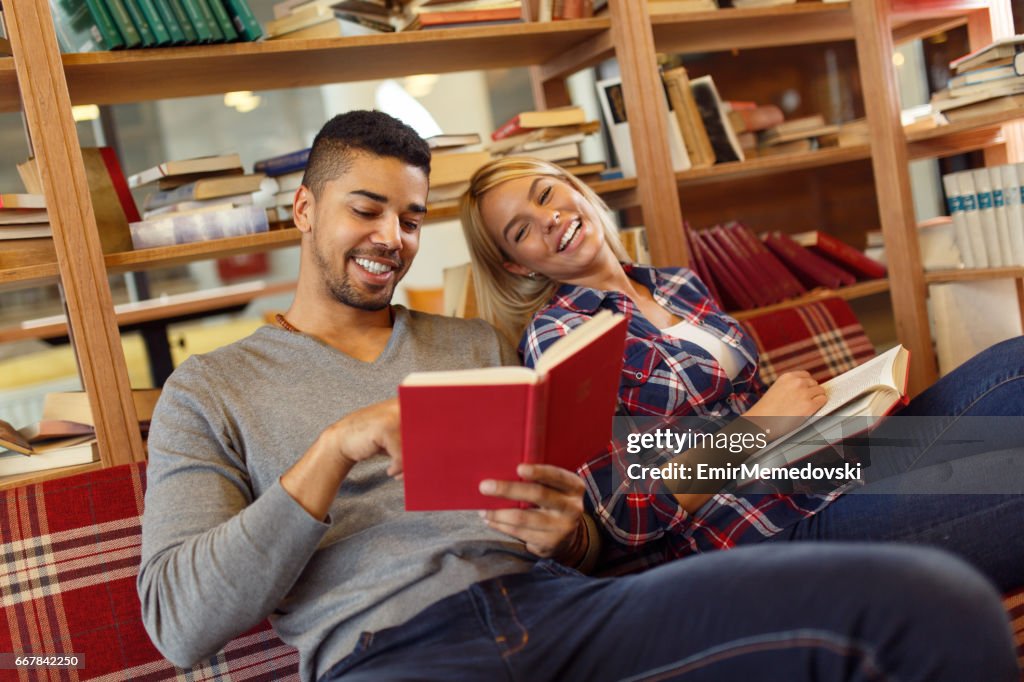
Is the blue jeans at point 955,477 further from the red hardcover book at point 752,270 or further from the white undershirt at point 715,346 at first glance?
the red hardcover book at point 752,270

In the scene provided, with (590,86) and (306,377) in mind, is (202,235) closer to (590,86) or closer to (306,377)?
(306,377)

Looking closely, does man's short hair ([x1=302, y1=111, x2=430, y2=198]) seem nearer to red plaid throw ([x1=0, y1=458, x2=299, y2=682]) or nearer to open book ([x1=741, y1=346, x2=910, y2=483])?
red plaid throw ([x1=0, y1=458, x2=299, y2=682])

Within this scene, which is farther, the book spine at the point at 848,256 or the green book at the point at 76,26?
the book spine at the point at 848,256

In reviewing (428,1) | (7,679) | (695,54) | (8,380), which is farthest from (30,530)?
(8,380)

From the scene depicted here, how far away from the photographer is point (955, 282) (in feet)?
7.76

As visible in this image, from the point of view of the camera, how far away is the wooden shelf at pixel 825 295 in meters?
2.32

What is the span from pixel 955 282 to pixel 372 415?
182cm

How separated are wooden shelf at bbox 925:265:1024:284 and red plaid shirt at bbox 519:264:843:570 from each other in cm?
80

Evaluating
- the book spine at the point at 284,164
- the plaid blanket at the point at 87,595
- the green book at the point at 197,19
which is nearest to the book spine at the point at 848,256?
the plaid blanket at the point at 87,595

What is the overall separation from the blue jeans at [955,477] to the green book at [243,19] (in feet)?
4.41

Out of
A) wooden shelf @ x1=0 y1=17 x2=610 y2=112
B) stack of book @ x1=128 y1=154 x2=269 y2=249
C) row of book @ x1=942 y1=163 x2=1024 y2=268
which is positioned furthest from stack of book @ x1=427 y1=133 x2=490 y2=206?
row of book @ x1=942 y1=163 x2=1024 y2=268

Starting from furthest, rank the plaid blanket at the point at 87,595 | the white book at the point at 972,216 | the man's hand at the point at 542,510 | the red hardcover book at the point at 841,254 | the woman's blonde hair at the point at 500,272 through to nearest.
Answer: the red hardcover book at the point at 841,254
the white book at the point at 972,216
the woman's blonde hair at the point at 500,272
the plaid blanket at the point at 87,595
the man's hand at the point at 542,510

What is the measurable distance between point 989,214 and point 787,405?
41.7 inches

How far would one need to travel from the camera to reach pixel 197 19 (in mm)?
1750
